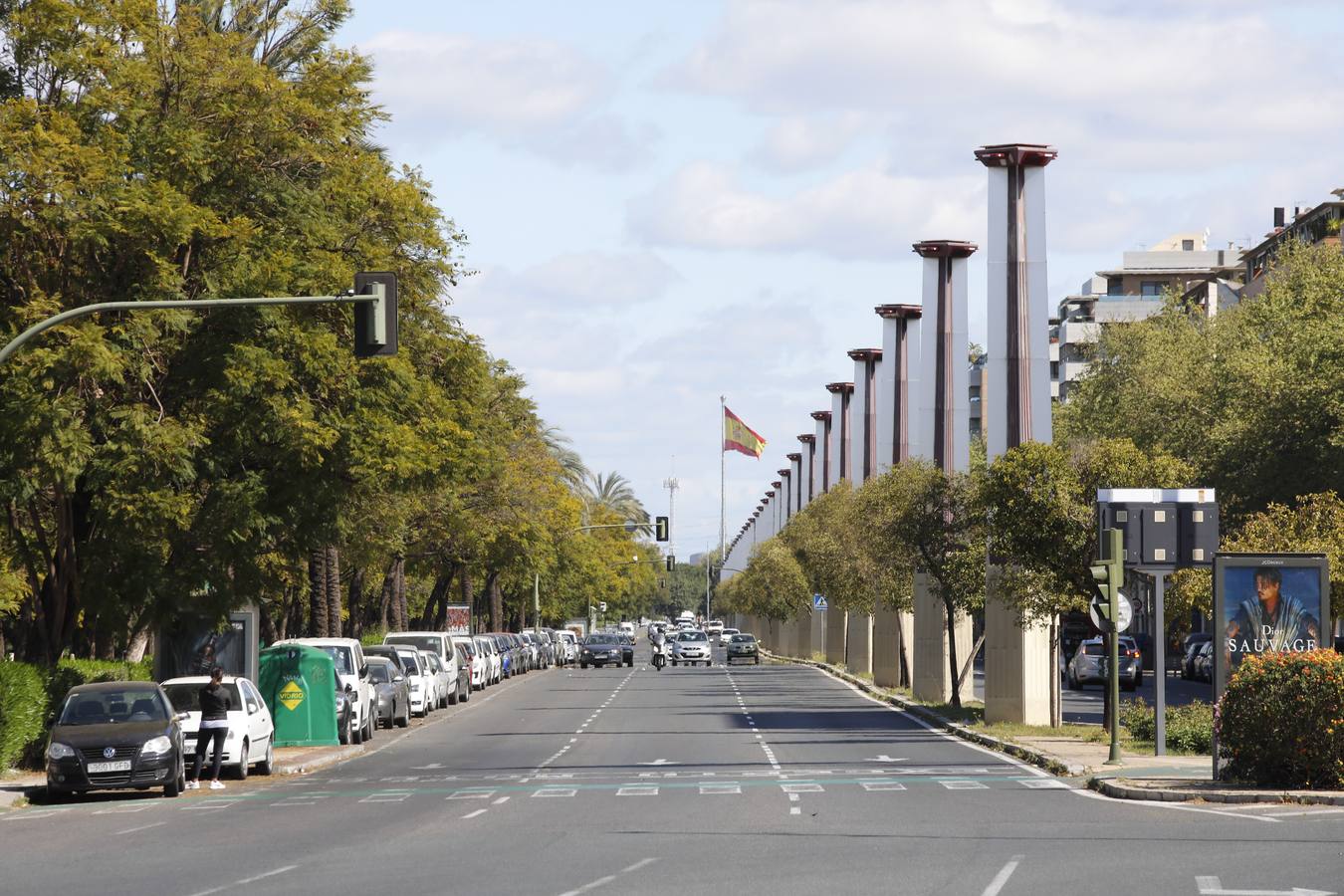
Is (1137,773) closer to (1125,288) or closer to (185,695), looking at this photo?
(185,695)

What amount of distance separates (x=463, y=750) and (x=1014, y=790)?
14182mm

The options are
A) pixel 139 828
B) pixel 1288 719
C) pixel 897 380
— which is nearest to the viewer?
pixel 139 828

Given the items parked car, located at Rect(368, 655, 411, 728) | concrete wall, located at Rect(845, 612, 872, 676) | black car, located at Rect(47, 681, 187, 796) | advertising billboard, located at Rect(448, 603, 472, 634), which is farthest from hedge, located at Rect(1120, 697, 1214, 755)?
advertising billboard, located at Rect(448, 603, 472, 634)

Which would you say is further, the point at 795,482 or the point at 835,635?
the point at 795,482

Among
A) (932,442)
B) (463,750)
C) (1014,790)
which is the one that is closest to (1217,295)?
(932,442)

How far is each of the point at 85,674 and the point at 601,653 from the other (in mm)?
63092

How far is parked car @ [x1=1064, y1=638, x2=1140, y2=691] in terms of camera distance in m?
61.3

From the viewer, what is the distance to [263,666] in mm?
35719

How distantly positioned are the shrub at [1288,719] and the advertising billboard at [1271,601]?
8.05 feet

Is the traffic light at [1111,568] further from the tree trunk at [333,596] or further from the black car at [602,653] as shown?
the black car at [602,653]

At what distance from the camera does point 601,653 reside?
93.4 meters

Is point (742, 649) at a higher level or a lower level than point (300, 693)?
lower

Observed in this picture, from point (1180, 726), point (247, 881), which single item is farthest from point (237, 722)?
point (1180, 726)

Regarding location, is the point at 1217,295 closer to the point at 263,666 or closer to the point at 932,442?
the point at 932,442
